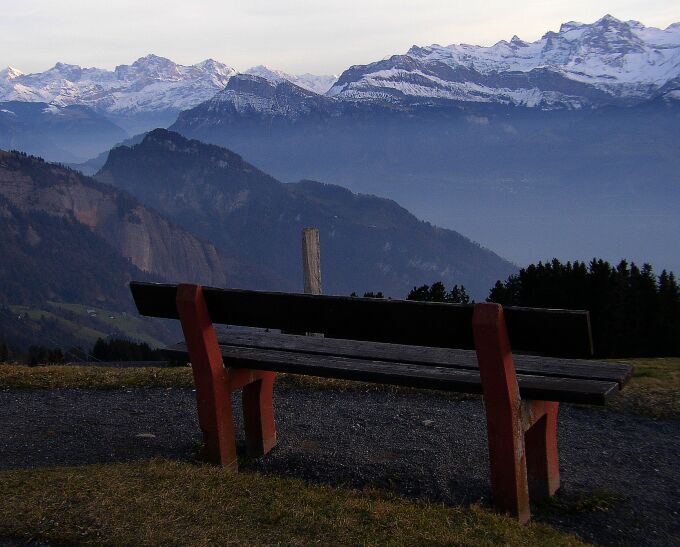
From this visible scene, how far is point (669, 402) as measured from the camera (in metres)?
9.23

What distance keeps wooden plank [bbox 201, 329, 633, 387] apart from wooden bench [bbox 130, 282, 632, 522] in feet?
0.03

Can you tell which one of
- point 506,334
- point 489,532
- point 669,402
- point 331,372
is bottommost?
point 669,402

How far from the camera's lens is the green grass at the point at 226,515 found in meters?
4.99

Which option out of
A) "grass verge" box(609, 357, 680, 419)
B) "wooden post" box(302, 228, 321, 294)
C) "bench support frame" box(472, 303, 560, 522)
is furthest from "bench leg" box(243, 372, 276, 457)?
"grass verge" box(609, 357, 680, 419)

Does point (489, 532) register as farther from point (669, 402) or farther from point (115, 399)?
point (115, 399)

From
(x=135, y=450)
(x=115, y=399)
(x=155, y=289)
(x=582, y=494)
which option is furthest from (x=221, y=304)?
(x=115, y=399)

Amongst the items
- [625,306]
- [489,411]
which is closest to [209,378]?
[489,411]

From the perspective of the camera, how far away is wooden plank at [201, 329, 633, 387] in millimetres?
5986

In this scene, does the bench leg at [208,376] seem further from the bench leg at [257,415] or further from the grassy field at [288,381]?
the grassy field at [288,381]

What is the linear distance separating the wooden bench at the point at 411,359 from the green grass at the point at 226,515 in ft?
2.13

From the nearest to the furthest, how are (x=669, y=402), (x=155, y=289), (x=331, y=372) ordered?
(x=331, y=372)
(x=155, y=289)
(x=669, y=402)

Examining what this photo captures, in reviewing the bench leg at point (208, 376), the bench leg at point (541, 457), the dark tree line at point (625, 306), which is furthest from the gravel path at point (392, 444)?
the dark tree line at point (625, 306)

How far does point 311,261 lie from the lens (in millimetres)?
11852

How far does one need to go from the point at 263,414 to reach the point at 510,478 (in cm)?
286
